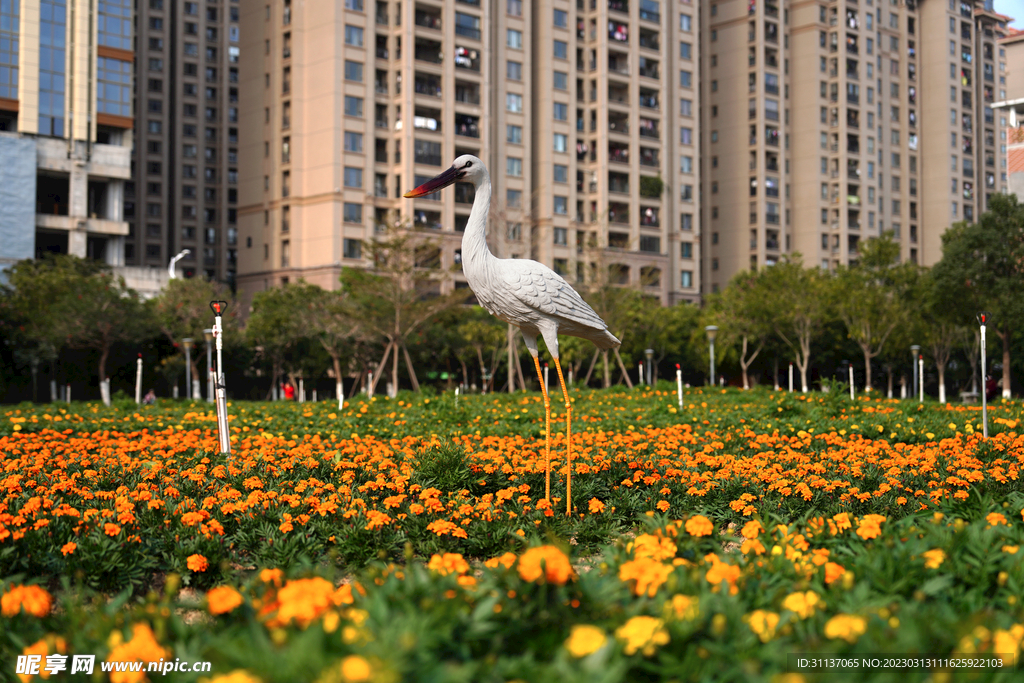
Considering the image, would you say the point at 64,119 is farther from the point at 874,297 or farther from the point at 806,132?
the point at 806,132

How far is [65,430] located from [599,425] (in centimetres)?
827

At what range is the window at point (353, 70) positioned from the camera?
5938 centimetres

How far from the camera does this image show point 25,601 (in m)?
3.91

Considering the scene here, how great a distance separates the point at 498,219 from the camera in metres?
39.2

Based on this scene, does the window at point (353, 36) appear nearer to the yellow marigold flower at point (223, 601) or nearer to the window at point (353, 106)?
the window at point (353, 106)

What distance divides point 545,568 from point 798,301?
4700 centimetres

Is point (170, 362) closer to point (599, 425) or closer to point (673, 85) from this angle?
point (599, 425)

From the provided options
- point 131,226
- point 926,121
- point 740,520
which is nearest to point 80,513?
point 740,520

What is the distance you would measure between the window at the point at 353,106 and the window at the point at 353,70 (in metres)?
1.30

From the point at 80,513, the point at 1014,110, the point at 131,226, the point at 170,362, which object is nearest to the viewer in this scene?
the point at 80,513

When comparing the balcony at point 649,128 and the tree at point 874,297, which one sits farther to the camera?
the balcony at point 649,128

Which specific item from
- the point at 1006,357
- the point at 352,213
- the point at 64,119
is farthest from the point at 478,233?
the point at 64,119

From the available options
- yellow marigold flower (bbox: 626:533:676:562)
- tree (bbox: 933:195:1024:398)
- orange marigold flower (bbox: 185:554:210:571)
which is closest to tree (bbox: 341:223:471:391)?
tree (bbox: 933:195:1024:398)

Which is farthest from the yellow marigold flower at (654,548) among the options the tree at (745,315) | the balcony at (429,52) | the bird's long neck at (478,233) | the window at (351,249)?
the balcony at (429,52)
